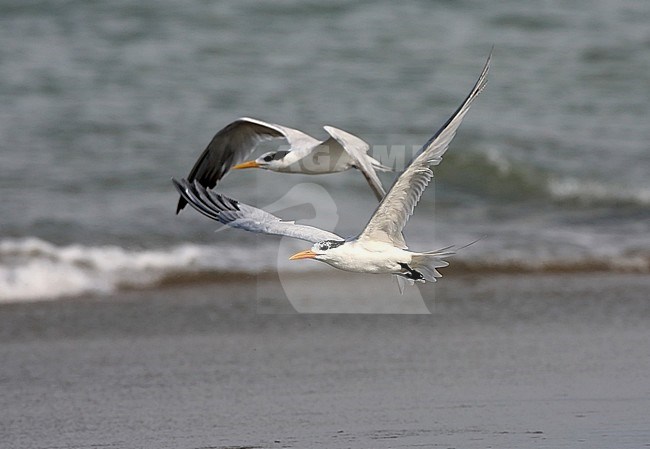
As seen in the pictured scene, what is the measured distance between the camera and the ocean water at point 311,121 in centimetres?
863

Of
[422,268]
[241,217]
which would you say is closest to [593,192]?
[422,268]

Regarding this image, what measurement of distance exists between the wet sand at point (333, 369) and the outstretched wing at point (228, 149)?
0.71 m

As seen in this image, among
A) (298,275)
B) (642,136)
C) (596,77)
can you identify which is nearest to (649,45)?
(596,77)

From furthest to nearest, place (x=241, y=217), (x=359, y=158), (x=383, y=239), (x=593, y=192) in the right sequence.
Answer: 1. (x=593, y=192)
2. (x=359, y=158)
3. (x=241, y=217)
4. (x=383, y=239)

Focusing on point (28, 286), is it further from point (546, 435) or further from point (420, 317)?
point (546, 435)

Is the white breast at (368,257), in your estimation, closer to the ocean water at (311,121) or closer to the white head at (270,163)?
the white head at (270,163)

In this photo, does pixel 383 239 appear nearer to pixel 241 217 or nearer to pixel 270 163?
pixel 241 217

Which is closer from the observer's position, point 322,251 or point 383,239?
point 322,251

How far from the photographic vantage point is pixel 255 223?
5.79 meters

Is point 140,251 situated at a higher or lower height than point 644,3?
lower

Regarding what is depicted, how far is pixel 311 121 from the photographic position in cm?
1112

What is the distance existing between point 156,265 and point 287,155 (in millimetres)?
1353

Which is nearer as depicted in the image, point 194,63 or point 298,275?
point 298,275

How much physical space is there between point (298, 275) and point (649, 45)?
22.1ft
